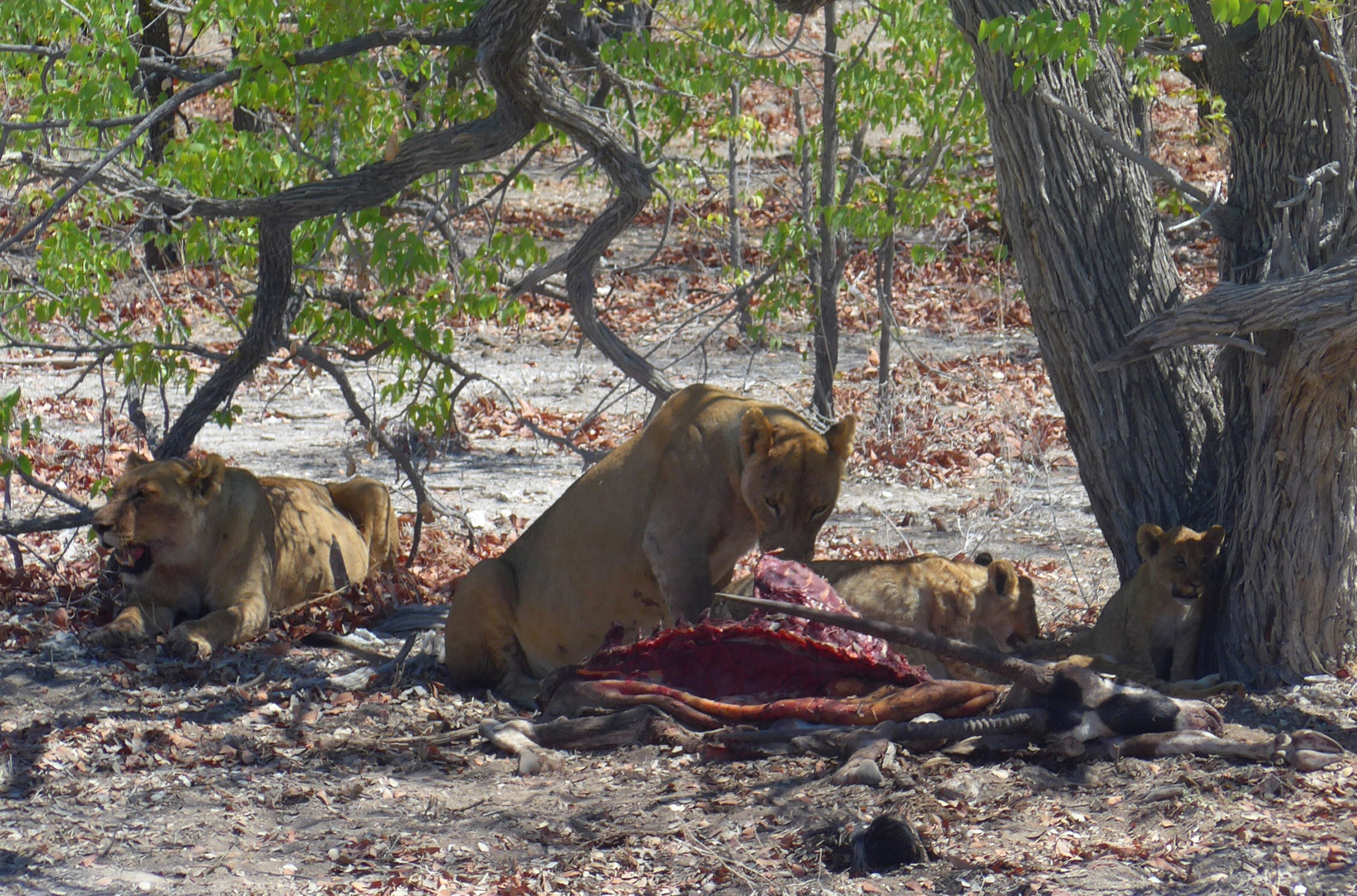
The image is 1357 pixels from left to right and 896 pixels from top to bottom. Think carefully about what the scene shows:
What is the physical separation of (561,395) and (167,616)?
6.54m

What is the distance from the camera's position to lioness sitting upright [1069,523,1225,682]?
5.89m

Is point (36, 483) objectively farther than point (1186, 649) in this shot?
Yes

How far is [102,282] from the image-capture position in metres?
7.66

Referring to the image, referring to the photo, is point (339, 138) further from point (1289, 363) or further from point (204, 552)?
point (1289, 363)

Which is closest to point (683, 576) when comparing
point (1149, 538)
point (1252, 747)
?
point (1149, 538)

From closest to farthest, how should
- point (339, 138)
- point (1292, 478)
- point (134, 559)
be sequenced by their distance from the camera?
point (1292, 478) → point (134, 559) → point (339, 138)

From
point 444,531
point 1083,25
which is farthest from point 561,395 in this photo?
point 1083,25

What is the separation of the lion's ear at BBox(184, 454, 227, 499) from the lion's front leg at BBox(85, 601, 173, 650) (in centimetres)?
66

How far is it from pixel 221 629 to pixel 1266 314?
517cm

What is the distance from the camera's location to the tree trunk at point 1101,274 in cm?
615

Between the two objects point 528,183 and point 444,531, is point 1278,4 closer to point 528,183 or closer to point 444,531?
point 528,183

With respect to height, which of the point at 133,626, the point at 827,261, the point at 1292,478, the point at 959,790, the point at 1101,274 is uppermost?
the point at 827,261

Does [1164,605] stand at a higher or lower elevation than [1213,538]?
lower

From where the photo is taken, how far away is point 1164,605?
6.02 m
